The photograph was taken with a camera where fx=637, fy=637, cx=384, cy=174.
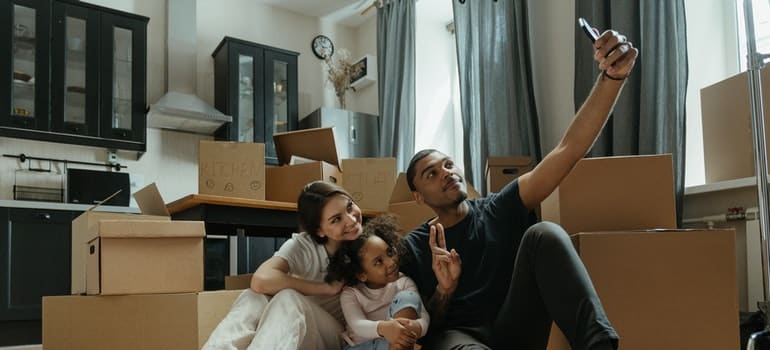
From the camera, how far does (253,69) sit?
5180 mm

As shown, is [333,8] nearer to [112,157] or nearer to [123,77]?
[123,77]

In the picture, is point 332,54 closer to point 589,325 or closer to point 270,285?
point 270,285

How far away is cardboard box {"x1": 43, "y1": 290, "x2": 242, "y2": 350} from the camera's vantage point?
212cm

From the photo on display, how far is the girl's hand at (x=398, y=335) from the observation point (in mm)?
1595

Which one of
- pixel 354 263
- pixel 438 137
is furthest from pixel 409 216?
pixel 438 137

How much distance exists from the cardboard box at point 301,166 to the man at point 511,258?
1139 millimetres

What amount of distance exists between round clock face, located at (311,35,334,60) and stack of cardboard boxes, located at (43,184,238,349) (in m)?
3.79

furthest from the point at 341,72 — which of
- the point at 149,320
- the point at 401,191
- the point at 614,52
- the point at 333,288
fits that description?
the point at 614,52

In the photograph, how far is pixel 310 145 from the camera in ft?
10.8

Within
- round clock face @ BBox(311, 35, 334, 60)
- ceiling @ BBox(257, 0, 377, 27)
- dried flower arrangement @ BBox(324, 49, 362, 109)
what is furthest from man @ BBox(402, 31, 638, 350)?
round clock face @ BBox(311, 35, 334, 60)

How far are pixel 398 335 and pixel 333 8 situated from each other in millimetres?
4555

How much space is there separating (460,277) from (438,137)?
319cm

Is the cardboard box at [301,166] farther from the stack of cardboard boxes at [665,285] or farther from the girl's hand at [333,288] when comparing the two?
the stack of cardboard boxes at [665,285]

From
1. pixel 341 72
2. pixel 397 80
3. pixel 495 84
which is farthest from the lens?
pixel 341 72
